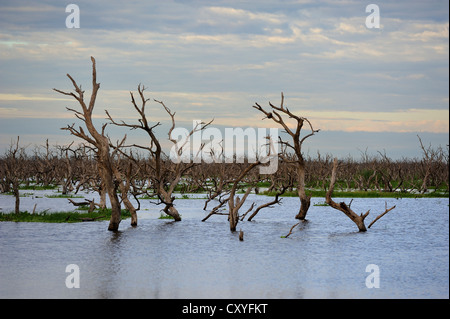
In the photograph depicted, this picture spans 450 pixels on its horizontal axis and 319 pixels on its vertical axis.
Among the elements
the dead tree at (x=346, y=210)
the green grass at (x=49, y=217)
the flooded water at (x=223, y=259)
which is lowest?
the flooded water at (x=223, y=259)

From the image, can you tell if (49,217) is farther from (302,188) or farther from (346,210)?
(346,210)

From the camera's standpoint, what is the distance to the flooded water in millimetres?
14698

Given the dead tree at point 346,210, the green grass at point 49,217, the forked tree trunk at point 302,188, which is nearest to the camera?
the dead tree at point 346,210

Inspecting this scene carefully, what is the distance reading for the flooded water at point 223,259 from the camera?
14.7 meters

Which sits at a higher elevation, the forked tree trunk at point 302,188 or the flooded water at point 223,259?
the forked tree trunk at point 302,188

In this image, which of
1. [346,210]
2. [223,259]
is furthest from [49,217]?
[346,210]

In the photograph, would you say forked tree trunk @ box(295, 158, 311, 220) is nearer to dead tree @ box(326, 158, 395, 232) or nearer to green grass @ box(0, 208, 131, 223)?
dead tree @ box(326, 158, 395, 232)

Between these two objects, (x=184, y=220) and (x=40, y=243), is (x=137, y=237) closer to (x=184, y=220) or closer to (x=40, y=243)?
(x=40, y=243)

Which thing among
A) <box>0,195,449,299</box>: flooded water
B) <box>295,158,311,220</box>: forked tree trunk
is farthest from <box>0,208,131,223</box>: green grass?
<box>295,158,311,220</box>: forked tree trunk

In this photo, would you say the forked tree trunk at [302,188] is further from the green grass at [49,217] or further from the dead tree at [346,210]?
the green grass at [49,217]

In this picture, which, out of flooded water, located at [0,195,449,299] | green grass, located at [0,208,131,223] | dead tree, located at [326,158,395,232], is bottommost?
flooded water, located at [0,195,449,299]

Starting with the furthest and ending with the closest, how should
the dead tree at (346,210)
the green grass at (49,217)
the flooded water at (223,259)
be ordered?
the green grass at (49,217) < the dead tree at (346,210) < the flooded water at (223,259)

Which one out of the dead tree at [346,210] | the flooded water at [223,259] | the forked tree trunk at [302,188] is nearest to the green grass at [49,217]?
the flooded water at [223,259]

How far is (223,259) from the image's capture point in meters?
19.4
